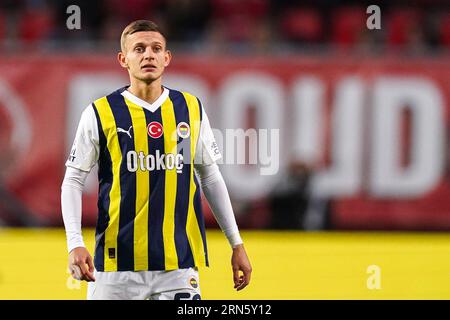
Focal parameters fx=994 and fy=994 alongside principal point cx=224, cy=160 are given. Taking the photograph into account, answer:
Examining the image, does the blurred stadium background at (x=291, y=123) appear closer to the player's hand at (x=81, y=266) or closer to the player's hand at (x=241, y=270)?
the player's hand at (x=241, y=270)

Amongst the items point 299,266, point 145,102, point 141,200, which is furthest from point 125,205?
point 299,266

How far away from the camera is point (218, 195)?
364cm

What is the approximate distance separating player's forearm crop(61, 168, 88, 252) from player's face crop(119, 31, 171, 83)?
41cm

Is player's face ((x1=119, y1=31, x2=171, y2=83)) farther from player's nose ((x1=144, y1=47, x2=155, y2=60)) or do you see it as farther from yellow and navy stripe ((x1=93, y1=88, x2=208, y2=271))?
yellow and navy stripe ((x1=93, y1=88, x2=208, y2=271))

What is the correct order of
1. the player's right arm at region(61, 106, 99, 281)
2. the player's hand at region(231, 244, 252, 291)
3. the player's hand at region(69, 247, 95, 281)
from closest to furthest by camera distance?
the player's hand at region(69, 247, 95, 281) < the player's right arm at region(61, 106, 99, 281) < the player's hand at region(231, 244, 252, 291)

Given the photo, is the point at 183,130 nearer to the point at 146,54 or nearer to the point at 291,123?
the point at 146,54

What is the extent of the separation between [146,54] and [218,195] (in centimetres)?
58

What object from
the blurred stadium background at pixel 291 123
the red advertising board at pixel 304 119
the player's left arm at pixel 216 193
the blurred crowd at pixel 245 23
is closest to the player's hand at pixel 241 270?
the player's left arm at pixel 216 193

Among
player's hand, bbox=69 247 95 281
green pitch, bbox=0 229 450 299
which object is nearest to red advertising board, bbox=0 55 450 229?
green pitch, bbox=0 229 450 299

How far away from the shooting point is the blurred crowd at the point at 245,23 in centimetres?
961

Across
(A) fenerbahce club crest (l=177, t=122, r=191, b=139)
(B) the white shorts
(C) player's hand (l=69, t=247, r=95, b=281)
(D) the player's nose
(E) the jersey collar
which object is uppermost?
(D) the player's nose

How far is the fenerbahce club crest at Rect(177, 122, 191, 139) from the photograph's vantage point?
11.6 ft

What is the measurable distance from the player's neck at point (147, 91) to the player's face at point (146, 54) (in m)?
0.05
